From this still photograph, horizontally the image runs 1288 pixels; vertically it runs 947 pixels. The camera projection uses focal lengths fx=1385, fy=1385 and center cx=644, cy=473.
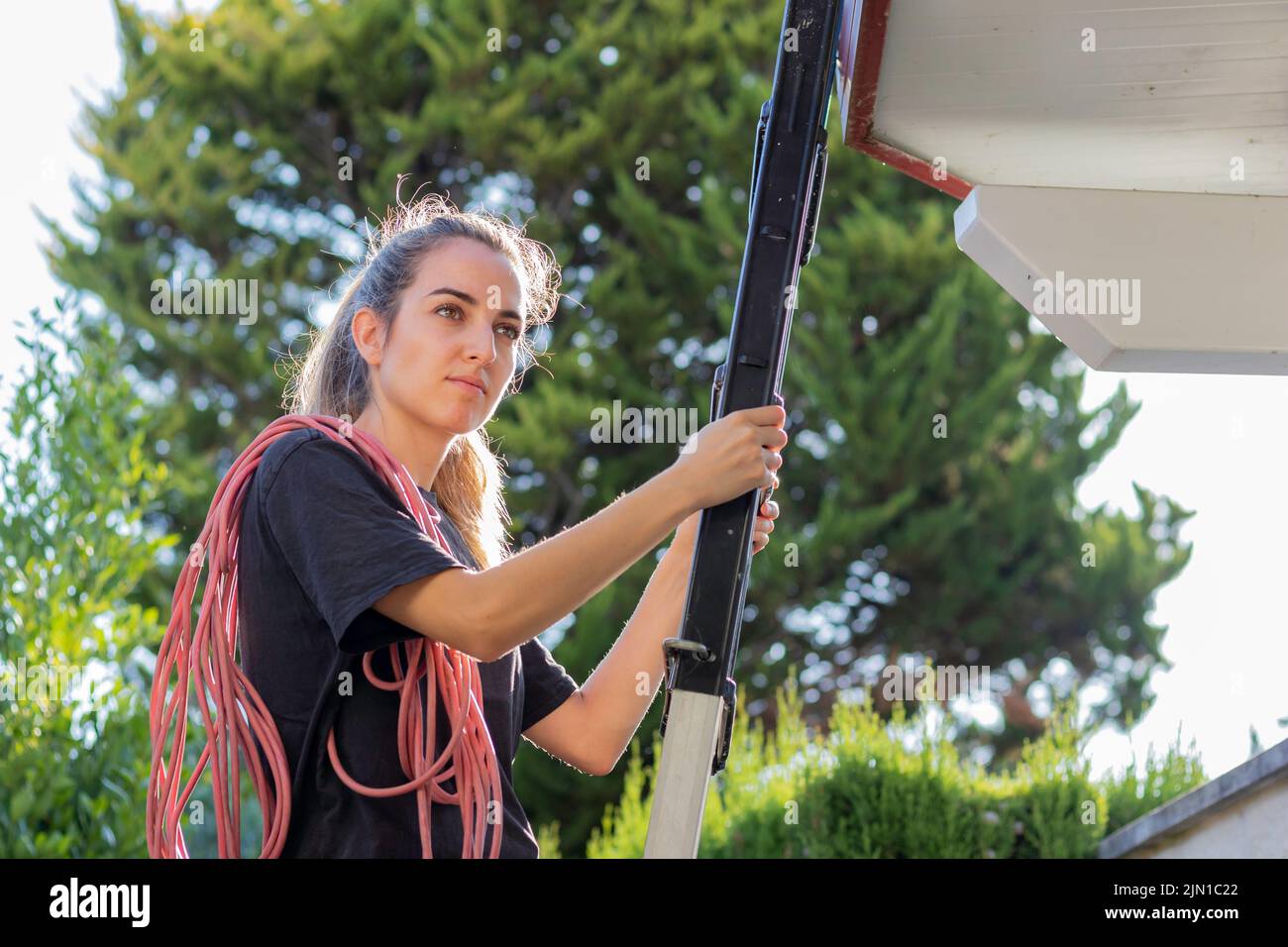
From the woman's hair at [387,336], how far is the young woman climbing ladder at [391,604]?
0.07m

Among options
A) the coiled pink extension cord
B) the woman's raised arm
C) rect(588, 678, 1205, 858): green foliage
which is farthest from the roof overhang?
rect(588, 678, 1205, 858): green foliage

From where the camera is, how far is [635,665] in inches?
89.2

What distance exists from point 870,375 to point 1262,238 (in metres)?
7.95

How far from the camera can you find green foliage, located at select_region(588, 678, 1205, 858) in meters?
5.05

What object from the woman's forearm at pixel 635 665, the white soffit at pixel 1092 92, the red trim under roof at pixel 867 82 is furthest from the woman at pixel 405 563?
the white soffit at pixel 1092 92

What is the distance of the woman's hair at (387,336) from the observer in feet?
7.23

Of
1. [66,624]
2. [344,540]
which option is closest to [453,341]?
[344,540]

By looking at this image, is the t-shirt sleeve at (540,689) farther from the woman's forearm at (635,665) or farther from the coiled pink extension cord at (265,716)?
the coiled pink extension cord at (265,716)

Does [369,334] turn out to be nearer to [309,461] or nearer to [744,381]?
[309,461]

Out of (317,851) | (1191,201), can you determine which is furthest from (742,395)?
(1191,201)
